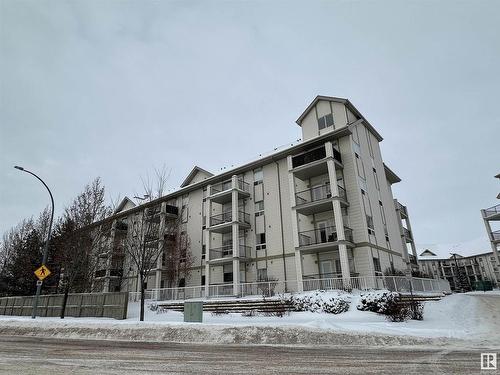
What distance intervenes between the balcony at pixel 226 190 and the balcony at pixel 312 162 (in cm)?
614

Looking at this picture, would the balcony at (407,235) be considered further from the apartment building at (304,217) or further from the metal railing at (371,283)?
the metal railing at (371,283)

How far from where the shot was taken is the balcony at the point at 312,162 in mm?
25219

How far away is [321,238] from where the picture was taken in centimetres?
2477

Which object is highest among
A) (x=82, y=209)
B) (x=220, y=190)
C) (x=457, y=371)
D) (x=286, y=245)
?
(x=220, y=190)

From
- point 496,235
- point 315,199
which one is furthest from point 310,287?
point 496,235

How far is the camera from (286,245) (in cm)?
2689

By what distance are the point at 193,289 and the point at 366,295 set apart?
1652 cm

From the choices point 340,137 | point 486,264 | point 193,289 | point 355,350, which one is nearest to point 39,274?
point 193,289

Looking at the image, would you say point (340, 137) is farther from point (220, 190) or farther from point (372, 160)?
point (220, 190)

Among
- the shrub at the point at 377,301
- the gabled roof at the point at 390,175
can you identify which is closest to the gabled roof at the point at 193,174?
the gabled roof at the point at 390,175

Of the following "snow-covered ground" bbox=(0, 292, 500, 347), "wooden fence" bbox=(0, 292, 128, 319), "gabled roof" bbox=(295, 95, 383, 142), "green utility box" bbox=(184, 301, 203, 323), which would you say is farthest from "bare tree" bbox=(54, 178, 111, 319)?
"gabled roof" bbox=(295, 95, 383, 142)

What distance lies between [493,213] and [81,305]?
4874 centimetres

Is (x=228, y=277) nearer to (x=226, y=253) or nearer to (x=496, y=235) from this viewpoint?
(x=226, y=253)

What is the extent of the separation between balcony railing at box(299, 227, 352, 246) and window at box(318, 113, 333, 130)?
9.53 metres
